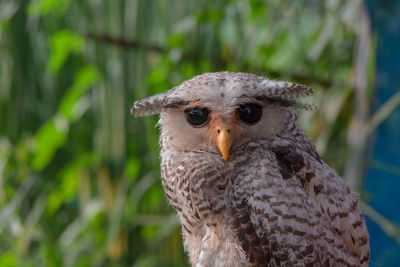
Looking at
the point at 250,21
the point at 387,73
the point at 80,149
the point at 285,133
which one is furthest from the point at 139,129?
the point at 285,133

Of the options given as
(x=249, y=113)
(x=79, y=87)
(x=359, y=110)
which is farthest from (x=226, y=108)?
(x=79, y=87)

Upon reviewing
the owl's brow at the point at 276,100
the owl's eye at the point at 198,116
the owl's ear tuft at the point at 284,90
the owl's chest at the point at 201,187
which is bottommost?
the owl's chest at the point at 201,187

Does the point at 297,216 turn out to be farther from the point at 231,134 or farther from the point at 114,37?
the point at 114,37

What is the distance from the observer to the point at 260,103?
0.70 meters

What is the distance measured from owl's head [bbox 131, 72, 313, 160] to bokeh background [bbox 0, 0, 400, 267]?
2.06 ft

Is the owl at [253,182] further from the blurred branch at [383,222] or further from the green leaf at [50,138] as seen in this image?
the green leaf at [50,138]

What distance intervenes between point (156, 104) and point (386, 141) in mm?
1040

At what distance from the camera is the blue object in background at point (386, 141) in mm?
1491

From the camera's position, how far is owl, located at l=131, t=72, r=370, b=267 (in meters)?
0.65

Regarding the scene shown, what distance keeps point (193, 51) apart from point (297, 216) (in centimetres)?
97

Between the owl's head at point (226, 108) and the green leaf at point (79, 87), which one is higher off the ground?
the owl's head at point (226, 108)

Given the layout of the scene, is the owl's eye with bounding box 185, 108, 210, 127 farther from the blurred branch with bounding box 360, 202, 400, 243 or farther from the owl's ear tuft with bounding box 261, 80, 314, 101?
the blurred branch with bounding box 360, 202, 400, 243

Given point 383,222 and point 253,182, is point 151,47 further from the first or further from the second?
point 253,182

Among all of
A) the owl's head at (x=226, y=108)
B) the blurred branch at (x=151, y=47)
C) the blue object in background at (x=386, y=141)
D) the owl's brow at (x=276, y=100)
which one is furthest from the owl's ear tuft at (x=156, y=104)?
the blue object in background at (x=386, y=141)
